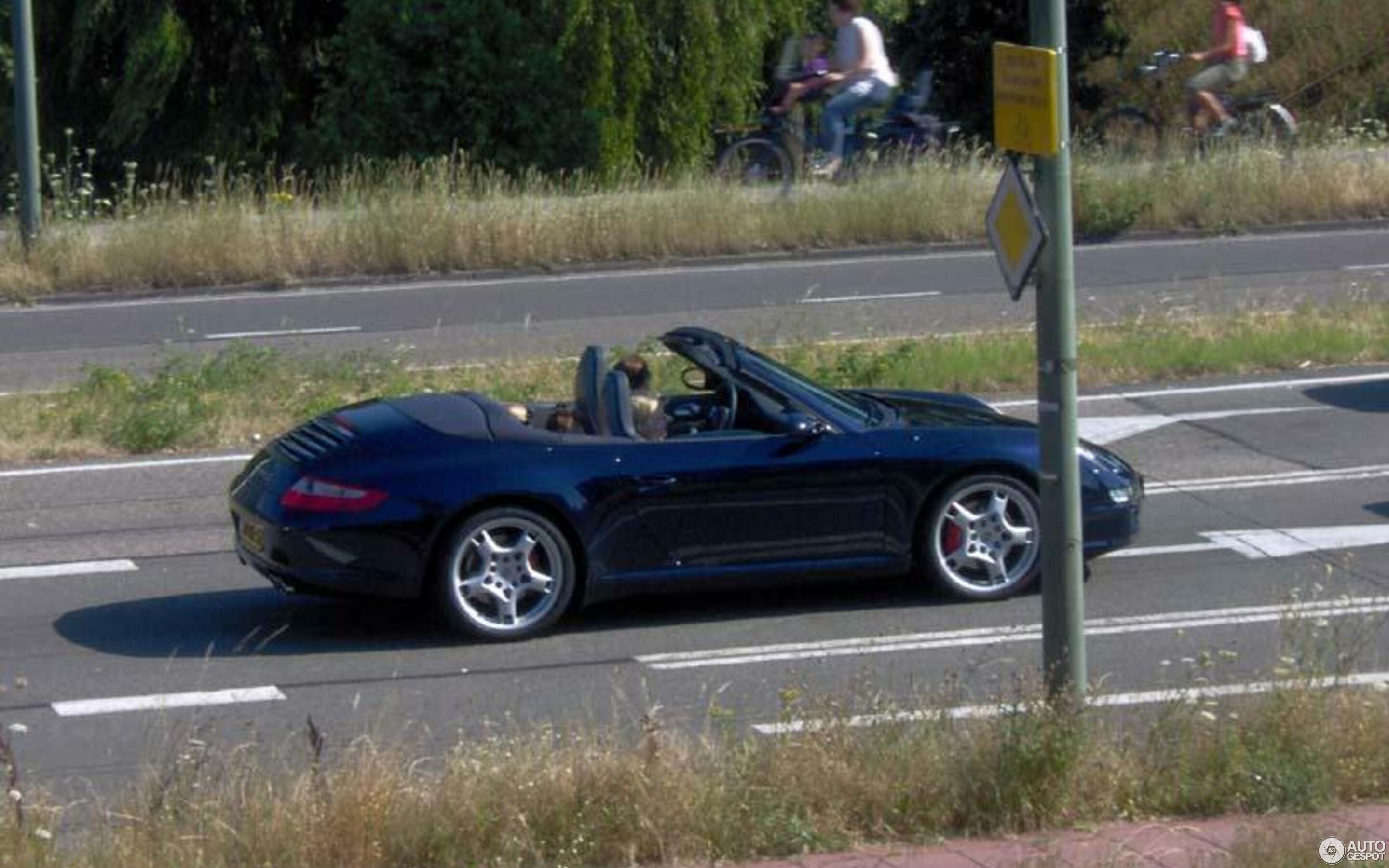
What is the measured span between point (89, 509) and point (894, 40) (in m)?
24.1

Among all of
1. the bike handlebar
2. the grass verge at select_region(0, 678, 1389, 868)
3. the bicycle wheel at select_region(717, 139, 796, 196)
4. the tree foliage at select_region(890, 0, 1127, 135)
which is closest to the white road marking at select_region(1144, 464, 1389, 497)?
the grass verge at select_region(0, 678, 1389, 868)

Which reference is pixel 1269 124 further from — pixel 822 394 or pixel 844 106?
pixel 822 394

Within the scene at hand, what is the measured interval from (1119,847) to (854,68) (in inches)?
700

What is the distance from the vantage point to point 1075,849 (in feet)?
20.3

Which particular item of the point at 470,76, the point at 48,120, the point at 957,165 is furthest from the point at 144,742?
the point at 48,120

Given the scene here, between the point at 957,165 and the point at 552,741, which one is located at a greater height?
the point at 957,165

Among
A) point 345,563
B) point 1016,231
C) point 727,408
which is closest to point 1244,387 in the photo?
point 727,408

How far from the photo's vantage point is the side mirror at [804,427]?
9633 millimetres

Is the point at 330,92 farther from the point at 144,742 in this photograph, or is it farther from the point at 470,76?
the point at 144,742

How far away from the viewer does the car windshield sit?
390 inches

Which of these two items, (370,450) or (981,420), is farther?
(981,420)

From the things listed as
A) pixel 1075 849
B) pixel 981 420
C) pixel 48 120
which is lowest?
pixel 1075 849

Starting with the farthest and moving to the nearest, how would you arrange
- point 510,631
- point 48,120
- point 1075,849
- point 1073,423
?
point 48,120 → point 510,631 → point 1073,423 → point 1075,849

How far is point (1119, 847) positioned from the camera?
242 inches
